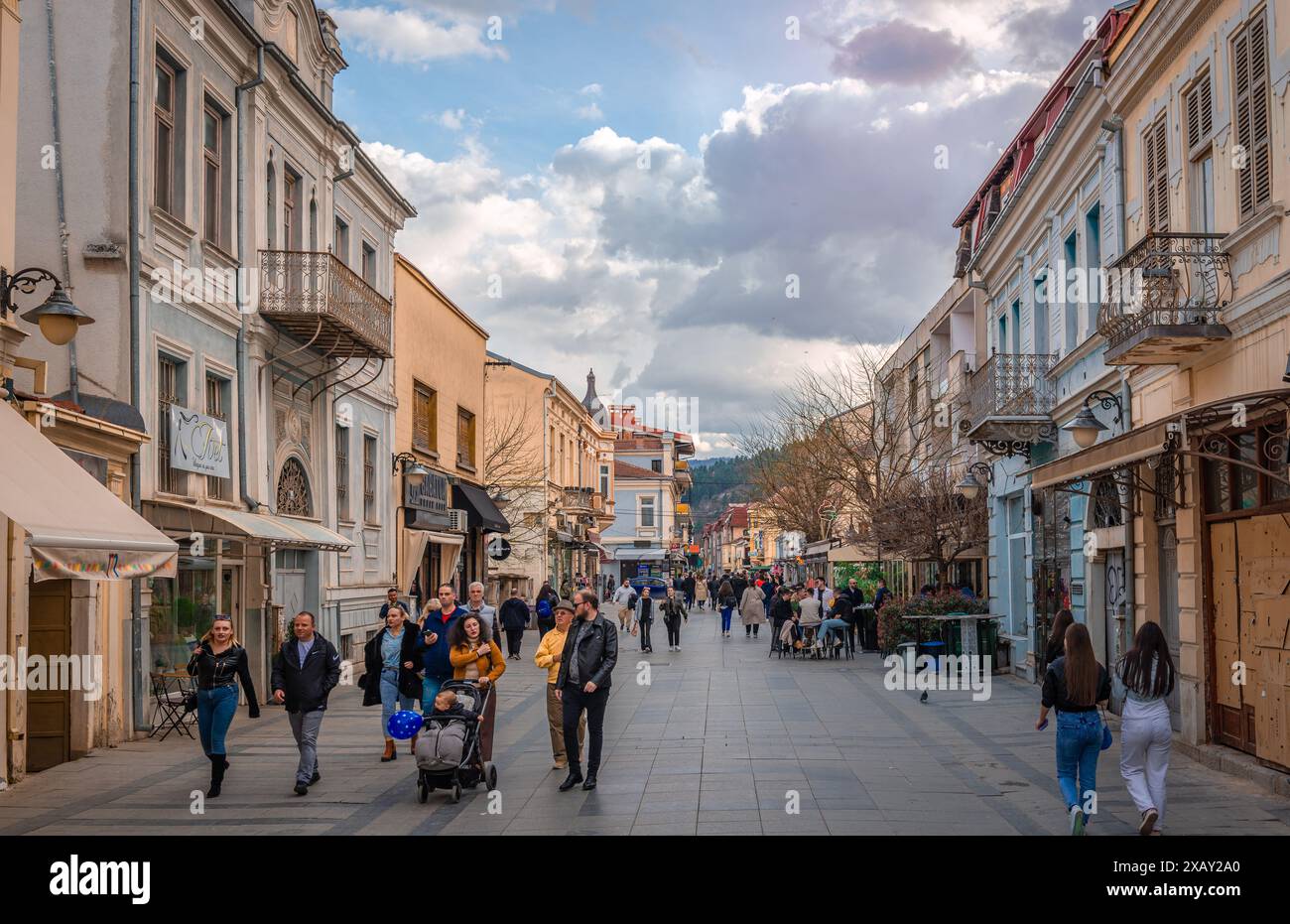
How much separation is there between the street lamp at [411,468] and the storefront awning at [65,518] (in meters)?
15.3

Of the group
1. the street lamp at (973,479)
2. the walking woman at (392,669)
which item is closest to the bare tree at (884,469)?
the street lamp at (973,479)

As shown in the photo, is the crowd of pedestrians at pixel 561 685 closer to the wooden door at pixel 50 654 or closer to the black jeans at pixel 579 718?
the black jeans at pixel 579 718

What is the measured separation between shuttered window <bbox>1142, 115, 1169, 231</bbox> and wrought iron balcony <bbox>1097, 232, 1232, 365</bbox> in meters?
1.54

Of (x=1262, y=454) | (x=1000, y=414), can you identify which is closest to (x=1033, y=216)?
(x=1000, y=414)

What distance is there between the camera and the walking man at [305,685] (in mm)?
11945

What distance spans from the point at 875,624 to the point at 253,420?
17.1 meters

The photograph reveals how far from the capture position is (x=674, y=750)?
14.1 m

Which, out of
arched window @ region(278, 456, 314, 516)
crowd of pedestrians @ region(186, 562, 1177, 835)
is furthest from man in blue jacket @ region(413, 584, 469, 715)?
arched window @ region(278, 456, 314, 516)

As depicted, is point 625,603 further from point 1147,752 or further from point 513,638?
point 1147,752

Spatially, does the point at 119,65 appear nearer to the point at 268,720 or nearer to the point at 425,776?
the point at 268,720

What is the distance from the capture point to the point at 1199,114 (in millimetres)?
13539

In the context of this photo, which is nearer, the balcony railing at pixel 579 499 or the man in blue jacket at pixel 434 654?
the man in blue jacket at pixel 434 654

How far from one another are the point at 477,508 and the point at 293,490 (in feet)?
39.1

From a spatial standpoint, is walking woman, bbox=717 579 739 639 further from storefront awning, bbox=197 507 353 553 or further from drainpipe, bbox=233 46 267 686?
drainpipe, bbox=233 46 267 686
